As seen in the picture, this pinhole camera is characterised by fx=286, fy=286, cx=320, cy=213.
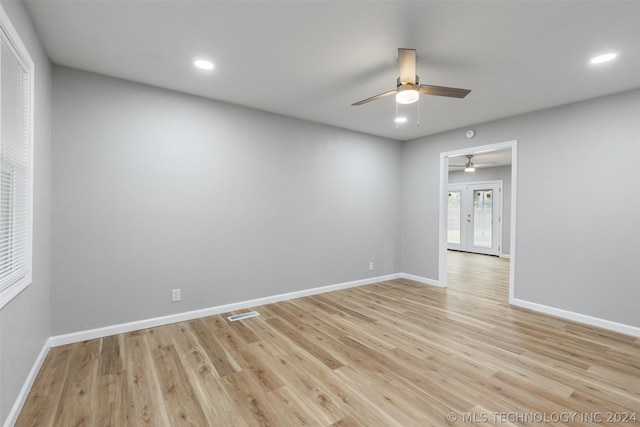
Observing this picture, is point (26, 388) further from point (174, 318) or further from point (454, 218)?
point (454, 218)

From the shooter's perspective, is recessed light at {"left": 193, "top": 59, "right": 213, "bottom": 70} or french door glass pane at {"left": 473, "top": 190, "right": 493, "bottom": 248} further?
french door glass pane at {"left": 473, "top": 190, "right": 493, "bottom": 248}

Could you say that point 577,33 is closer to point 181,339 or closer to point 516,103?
point 516,103

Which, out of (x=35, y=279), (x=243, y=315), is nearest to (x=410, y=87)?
(x=243, y=315)

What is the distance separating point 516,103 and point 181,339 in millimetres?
4658

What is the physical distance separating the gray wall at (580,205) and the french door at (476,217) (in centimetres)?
492

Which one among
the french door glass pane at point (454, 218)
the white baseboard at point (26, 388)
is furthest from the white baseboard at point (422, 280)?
the white baseboard at point (26, 388)

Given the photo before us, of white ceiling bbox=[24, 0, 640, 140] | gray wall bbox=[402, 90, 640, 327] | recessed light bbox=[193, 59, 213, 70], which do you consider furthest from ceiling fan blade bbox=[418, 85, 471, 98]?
gray wall bbox=[402, 90, 640, 327]

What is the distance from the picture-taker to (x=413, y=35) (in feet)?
7.14

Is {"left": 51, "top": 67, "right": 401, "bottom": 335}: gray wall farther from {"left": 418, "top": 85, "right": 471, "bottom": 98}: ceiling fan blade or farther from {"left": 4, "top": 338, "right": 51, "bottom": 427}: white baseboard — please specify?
{"left": 418, "top": 85, "right": 471, "bottom": 98}: ceiling fan blade

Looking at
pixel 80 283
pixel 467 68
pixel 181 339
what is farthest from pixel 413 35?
pixel 80 283

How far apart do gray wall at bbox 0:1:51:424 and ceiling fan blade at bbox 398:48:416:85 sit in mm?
2448

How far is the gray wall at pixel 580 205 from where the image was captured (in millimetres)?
3131

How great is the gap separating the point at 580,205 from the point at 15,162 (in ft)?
17.5

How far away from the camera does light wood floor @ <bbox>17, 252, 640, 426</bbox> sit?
1.84 metres
